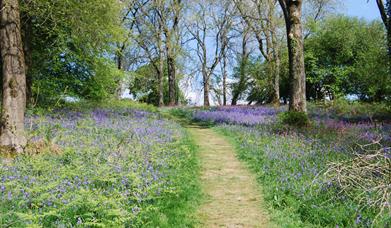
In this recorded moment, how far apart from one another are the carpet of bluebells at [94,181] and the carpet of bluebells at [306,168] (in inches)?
77.4

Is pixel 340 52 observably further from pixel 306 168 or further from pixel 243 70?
pixel 306 168

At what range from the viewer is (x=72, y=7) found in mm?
16047

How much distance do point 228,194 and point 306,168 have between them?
1.92 m

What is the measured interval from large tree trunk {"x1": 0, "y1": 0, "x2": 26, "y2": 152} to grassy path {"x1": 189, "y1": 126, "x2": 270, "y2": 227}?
16.5ft

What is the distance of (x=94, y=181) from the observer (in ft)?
24.8

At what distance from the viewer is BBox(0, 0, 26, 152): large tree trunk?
34.0 ft

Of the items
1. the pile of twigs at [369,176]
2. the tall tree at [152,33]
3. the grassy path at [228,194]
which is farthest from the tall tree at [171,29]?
the pile of twigs at [369,176]

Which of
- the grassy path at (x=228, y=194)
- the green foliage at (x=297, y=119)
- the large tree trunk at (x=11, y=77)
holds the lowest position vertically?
the grassy path at (x=228, y=194)

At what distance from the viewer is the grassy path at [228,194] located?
7.35m

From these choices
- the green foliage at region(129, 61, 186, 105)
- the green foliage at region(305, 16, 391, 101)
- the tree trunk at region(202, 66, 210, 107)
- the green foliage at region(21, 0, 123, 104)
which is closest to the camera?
the green foliage at region(21, 0, 123, 104)

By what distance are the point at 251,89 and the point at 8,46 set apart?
5017cm

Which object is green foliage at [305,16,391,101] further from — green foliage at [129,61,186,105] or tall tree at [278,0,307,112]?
green foliage at [129,61,186,105]

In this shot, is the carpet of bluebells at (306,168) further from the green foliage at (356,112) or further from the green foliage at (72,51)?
the green foliage at (72,51)

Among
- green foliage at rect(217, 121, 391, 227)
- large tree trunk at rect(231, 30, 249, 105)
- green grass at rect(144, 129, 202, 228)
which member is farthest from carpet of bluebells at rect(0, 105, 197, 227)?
large tree trunk at rect(231, 30, 249, 105)
